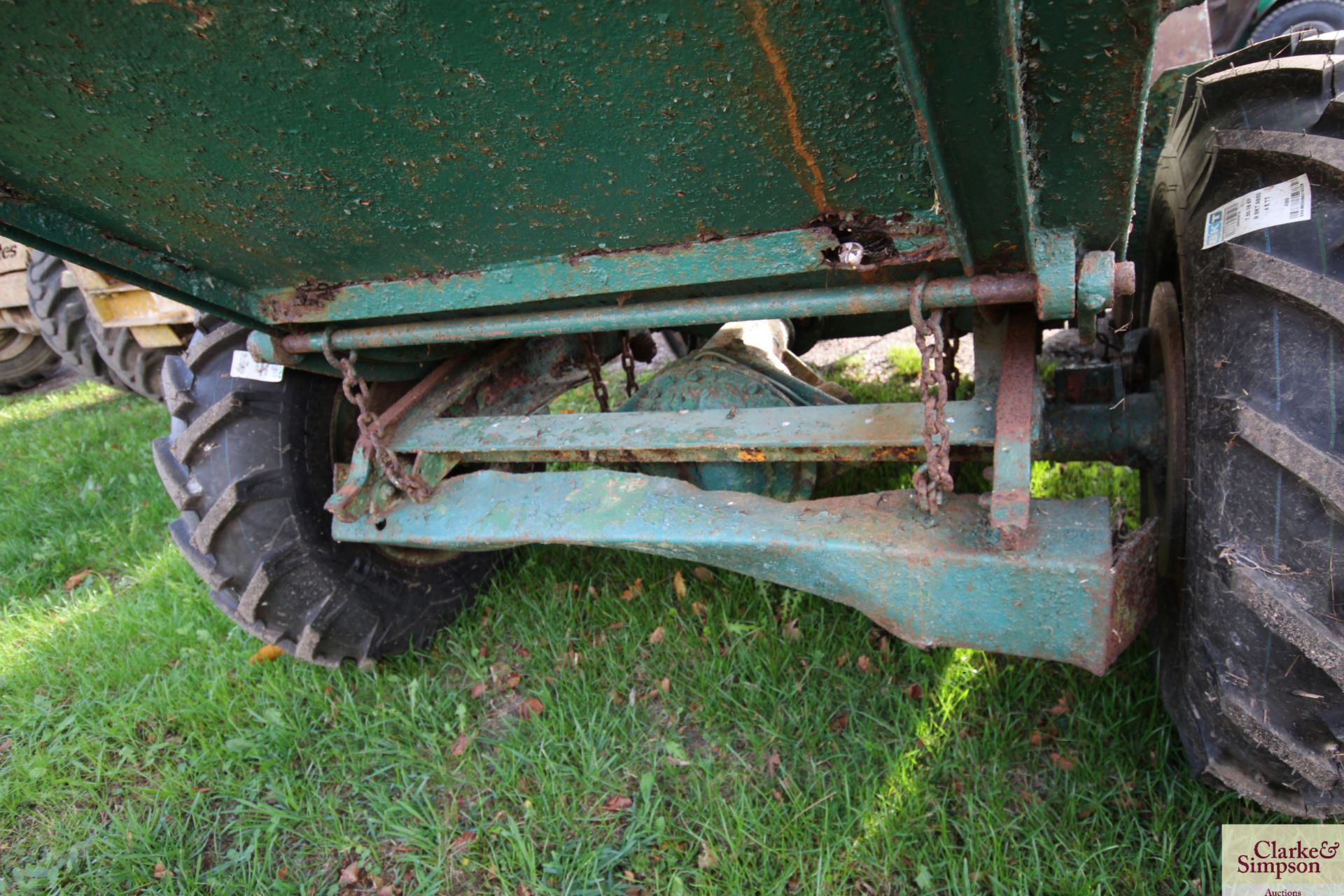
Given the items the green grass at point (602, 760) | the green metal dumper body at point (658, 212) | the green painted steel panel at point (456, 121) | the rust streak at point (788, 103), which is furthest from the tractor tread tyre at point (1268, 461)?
the rust streak at point (788, 103)

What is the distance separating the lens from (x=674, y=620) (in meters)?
2.49

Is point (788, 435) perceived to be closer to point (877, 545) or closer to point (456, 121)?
point (877, 545)

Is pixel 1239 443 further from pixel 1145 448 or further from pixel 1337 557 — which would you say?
pixel 1145 448

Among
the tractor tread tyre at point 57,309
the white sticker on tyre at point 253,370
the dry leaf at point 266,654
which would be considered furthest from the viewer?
the tractor tread tyre at point 57,309

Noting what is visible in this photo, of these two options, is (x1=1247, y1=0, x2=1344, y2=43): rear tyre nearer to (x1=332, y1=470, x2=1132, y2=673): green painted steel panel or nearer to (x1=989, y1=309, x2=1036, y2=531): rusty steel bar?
(x1=989, y1=309, x2=1036, y2=531): rusty steel bar

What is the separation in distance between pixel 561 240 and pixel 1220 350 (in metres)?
1.19

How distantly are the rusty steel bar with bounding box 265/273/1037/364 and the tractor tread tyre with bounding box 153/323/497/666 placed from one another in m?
0.25

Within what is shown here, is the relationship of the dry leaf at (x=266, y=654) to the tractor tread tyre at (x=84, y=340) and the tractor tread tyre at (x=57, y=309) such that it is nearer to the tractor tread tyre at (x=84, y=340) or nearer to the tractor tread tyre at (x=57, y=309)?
the tractor tread tyre at (x=84, y=340)

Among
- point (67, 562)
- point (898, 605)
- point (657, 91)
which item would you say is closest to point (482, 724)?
point (898, 605)

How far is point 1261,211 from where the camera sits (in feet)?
4.42

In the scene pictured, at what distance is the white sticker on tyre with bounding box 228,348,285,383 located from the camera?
214 cm

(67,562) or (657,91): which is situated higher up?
(657,91)

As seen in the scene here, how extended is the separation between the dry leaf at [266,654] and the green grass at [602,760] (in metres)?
0.02

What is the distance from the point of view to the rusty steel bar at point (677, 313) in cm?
143
